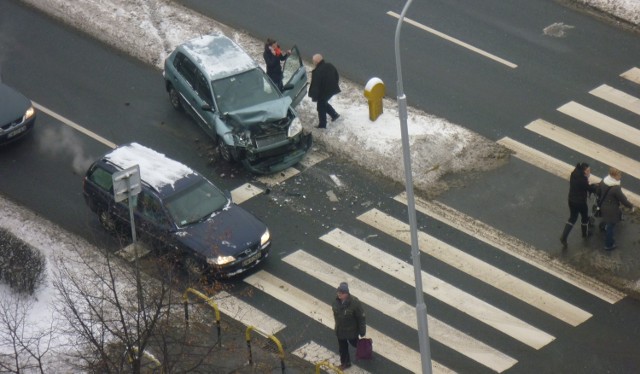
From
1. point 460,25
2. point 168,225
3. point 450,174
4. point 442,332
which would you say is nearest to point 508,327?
point 442,332

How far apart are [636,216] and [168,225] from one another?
8535 mm

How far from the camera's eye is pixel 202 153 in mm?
26578

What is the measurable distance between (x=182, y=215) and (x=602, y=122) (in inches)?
358

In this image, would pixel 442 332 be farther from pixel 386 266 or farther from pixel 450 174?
pixel 450 174

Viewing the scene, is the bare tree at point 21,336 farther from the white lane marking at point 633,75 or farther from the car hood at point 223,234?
the white lane marking at point 633,75

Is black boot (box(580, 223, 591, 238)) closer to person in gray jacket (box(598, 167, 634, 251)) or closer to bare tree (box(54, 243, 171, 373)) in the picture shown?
person in gray jacket (box(598, 167, 634, 251))

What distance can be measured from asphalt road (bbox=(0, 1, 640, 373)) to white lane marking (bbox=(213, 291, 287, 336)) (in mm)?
142

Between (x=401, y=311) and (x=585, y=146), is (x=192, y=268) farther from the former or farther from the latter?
(x=585, y=146)

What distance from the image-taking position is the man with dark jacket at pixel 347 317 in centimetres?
2022

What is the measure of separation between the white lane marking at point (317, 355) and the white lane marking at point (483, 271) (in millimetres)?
3168

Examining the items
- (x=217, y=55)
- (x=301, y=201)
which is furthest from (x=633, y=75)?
(x=217, y=55)

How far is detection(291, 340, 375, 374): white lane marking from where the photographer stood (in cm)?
2117

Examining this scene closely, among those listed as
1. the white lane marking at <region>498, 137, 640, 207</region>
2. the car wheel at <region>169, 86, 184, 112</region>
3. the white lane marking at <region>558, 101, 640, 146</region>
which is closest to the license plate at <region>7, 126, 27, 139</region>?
the car wheel at <region>169, 86, 184, 112</region>

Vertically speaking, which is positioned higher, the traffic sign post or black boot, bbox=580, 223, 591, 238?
the traffic sign post
